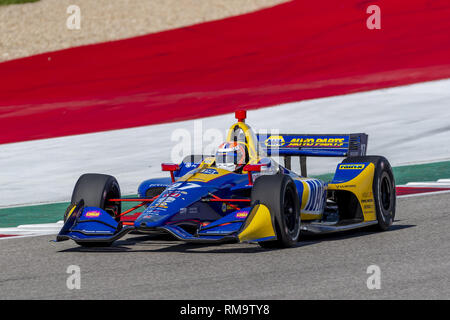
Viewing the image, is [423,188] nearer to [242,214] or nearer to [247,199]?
→ [247,199]

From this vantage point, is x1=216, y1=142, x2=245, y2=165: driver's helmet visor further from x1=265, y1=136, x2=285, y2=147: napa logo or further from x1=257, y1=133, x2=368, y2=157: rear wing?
x1=265, y1=136, x2=285, y2=147: napa logo

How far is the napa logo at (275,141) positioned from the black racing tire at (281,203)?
188 centimetres

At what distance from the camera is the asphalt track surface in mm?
6363

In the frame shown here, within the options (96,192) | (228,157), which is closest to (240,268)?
(228,157)

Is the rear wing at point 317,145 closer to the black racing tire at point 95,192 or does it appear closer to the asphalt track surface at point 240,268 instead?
the asphalt track surface at point 240,268

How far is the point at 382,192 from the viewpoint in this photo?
9633 mm

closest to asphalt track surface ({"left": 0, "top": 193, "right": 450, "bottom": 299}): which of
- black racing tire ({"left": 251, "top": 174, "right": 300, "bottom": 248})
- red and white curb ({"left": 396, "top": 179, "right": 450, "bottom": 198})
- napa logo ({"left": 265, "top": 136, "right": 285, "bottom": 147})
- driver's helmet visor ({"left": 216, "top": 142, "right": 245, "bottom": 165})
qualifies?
black racing tire ({"left": 251, "top": 174, "right": 300, "bottom": 248})

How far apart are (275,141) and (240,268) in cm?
315

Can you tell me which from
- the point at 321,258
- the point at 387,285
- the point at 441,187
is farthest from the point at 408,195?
the point at 387,285

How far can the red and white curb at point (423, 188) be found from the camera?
454 inches

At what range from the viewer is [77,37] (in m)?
25.4

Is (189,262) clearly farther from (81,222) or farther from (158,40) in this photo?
(158,40)

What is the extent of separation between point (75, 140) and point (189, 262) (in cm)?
897

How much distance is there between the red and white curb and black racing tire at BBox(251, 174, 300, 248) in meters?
3.54
